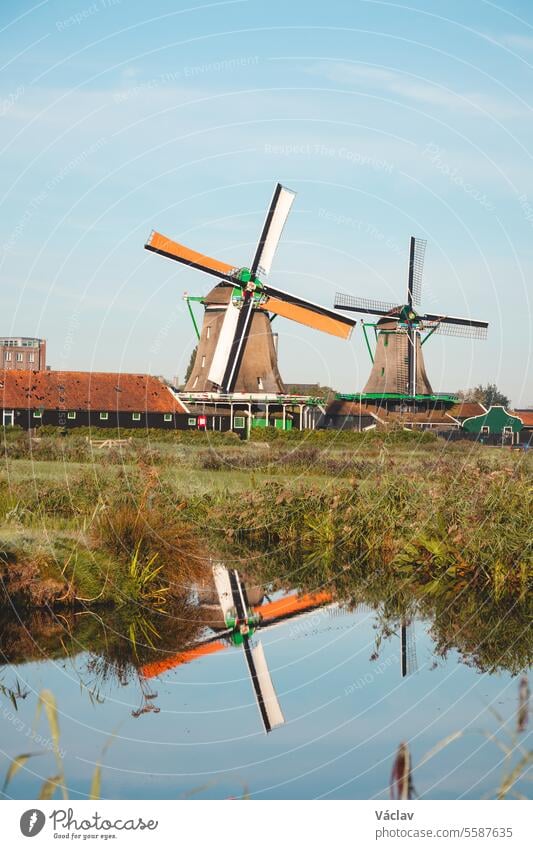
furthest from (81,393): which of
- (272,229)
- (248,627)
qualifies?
(248,627)

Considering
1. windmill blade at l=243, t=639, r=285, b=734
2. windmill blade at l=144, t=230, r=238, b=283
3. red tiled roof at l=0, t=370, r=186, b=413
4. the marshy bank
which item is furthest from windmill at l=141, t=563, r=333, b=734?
red tiled roof at l=0, t=370, r=186, b=413

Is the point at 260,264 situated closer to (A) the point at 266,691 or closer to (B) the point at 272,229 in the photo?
(B) the point at 272,229

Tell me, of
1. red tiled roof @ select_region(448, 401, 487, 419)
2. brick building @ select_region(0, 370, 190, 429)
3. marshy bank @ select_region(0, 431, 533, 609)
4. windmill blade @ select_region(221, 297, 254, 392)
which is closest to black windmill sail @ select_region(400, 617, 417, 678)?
marshy bank @ select_region(0, 431, 533, 609)

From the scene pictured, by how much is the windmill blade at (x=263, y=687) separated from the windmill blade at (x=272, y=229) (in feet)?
97.5

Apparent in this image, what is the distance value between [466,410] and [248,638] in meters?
46.4

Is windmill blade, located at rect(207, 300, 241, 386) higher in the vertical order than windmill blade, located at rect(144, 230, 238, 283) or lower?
lower

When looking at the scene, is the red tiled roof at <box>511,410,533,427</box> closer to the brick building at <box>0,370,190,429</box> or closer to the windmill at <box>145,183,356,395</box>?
the windmill at <box>145,183,356,395</box>

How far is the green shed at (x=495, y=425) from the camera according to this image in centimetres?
5609

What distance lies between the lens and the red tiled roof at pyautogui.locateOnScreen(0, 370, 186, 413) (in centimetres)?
4397

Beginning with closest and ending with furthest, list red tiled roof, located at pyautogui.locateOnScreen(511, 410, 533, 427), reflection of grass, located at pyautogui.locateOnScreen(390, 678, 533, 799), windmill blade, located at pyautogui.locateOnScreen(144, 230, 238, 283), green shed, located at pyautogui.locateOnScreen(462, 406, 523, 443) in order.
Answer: reflection of grass, located at pyautogui.locateOnScreen(390, 678, 533, 799)
windmill blade, located at pyautogui.locateOnScreen(144, 230, 238, 283)
green shed, located at pyautogui.locateOnScreen(462, 406, 523, 443)
red tiled roof, located at pyautogui.locateOnScreen(511, 410, 533, 427)

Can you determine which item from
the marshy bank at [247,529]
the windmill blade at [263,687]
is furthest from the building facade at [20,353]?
the windmill blade at [263,687]

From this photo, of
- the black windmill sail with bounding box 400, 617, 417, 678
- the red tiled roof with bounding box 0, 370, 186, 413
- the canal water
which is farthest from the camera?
the red tiled roof with bounding box 0, 370, 186, 413

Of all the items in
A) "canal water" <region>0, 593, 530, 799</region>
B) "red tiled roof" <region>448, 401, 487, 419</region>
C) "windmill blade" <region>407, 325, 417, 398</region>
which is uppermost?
"windmill blade" <region>407, 325, 417, 398</region>

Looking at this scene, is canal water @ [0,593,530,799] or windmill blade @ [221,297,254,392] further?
windmill blade @ [221,297,254,392]
